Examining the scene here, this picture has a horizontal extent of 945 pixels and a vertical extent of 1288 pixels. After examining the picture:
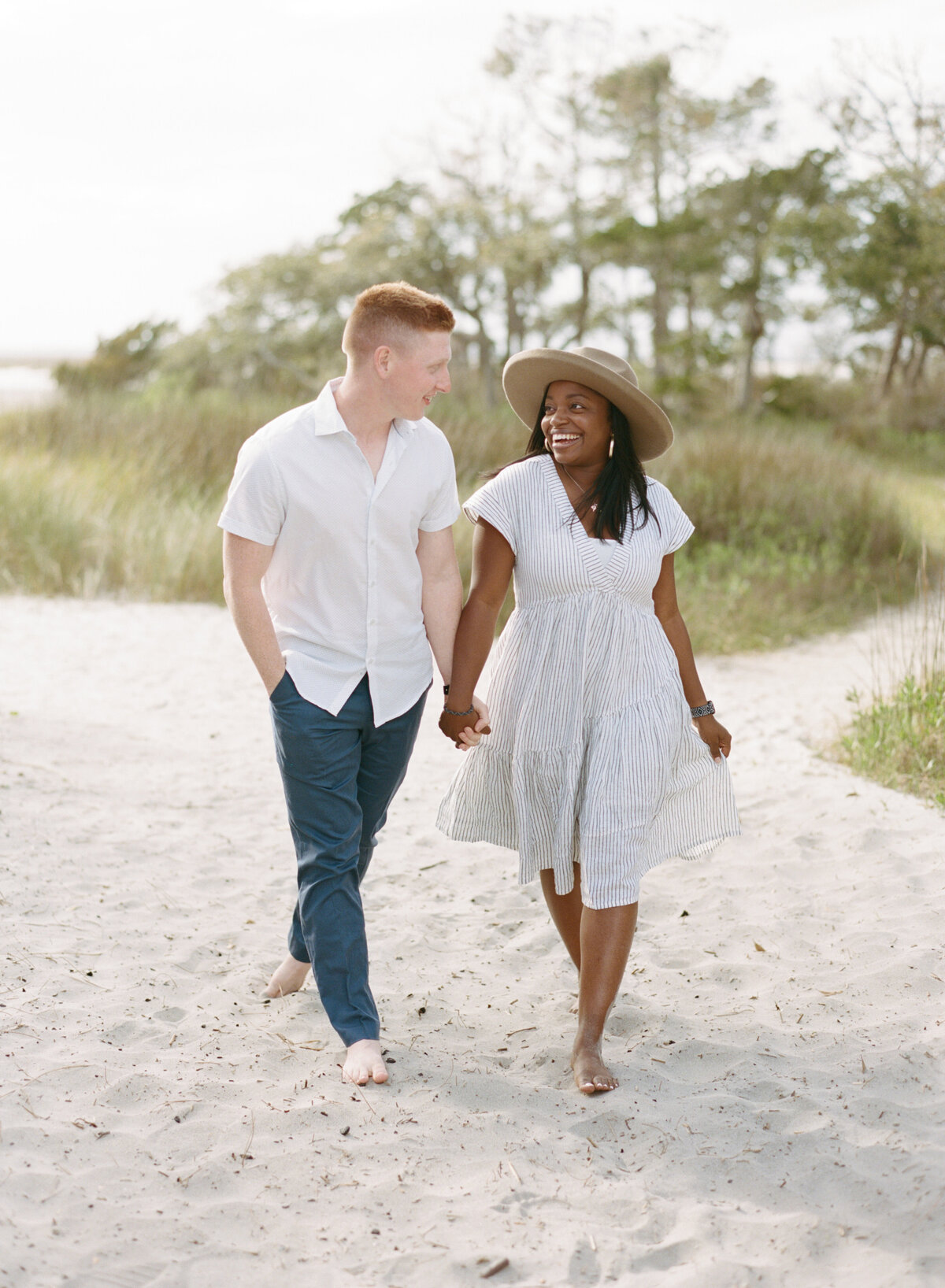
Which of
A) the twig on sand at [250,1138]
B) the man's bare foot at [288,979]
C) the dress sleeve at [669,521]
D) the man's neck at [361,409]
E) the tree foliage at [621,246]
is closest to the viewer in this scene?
the twig on sand at [250,1138]

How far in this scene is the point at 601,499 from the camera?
290 cm

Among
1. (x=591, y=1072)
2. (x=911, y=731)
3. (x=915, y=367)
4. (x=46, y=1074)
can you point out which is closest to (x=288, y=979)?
(x=46, y=1074)

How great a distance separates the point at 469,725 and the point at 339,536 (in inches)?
22.4

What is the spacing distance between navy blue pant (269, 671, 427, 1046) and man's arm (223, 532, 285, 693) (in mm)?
74

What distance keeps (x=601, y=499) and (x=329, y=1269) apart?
1.77 meters

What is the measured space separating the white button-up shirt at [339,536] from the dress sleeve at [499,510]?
0.06 m

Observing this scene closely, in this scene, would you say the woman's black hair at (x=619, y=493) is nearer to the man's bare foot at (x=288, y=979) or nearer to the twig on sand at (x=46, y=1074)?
the man's bare foot at (x=288, y=979)

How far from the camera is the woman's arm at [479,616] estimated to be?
9.64ft

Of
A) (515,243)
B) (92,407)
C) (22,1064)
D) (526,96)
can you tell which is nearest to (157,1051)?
(22,1064)

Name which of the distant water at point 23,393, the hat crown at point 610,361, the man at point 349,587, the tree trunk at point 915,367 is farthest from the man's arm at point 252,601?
the tree trunk at point 915,367

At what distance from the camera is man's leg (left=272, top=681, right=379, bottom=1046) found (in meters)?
2.83

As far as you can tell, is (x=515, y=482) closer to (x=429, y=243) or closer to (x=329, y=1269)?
(x=329, y=1269)

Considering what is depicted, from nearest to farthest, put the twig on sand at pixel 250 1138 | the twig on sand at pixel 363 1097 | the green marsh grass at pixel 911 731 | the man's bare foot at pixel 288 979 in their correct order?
1. the twig on sand at pixel 250 1138
2. the twig on sand at pixel 363 1097
3. the man's bare foot at pixel 288 979
4. the green marsh grass at pixel 911 731

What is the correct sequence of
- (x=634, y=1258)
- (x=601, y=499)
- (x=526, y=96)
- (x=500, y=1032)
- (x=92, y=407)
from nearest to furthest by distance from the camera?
(x=634, y=1258) → (x=601, y=499) → (x=500, y=1032) → (x=92, y=407) → (x=526, y=96)
